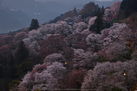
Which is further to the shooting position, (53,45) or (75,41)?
(75,41)

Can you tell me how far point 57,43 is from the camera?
29031 millimetres

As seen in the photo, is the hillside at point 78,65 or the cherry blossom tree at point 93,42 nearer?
the hillside at point 78,65

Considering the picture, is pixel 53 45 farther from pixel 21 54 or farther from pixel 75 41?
pixel 21 54

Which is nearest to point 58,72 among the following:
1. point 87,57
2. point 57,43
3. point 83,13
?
point 87,57

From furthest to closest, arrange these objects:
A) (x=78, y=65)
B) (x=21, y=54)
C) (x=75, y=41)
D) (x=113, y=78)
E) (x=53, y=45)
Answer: (x=21, y=54)
(x=75, y=41)
(x=53, y=45)
(x=78, y=65)
(x=113, y=78)

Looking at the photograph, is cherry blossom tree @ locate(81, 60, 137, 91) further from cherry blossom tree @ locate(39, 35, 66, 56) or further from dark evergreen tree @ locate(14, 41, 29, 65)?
dark evergreen tree @ locate(14, 41, 29, 65)

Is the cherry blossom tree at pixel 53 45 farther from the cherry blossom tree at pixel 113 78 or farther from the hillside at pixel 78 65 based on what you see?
the cherry blossom tree at pixel 113 78

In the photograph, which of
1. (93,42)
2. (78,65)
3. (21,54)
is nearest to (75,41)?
(93,42)

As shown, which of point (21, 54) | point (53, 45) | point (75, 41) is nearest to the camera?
point (53, 45)

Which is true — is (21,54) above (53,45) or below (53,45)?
below

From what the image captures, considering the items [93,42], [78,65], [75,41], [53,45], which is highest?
[75,41]

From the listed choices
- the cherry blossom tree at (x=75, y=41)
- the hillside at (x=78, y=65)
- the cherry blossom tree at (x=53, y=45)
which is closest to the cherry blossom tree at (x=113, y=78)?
the hillside at (x=78, y=65)

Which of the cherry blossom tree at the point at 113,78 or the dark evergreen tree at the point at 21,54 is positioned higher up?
the dark evergreen tree at the point at 21,54

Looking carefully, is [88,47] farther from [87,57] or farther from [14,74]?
[14,74]
